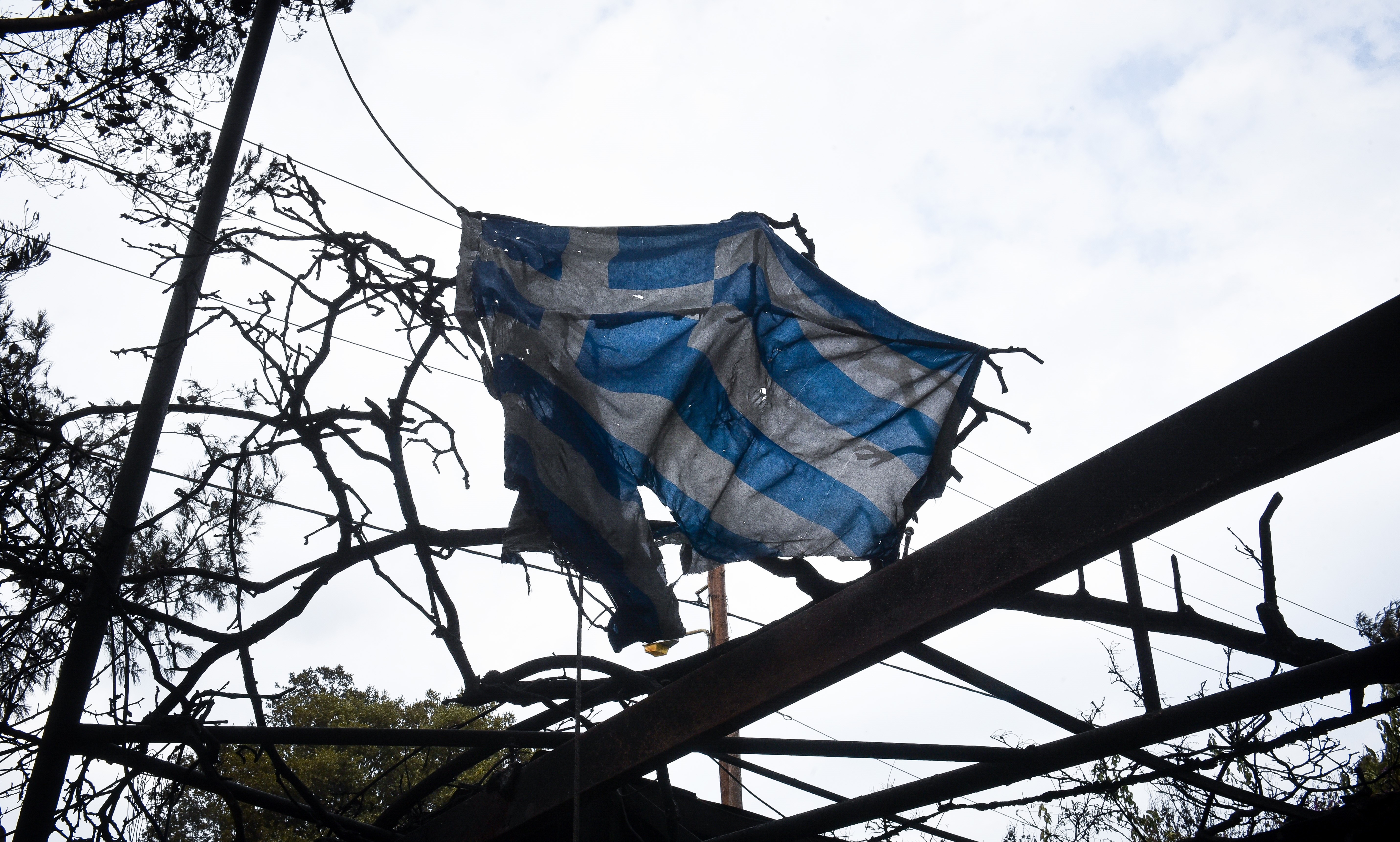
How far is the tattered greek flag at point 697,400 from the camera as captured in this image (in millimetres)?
2838

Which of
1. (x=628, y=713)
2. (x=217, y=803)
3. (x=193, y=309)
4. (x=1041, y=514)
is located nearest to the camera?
(x=1041, y=514)

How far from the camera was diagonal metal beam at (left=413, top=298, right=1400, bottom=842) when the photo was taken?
5.41ft

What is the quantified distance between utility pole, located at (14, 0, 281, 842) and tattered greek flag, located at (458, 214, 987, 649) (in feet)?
3.38

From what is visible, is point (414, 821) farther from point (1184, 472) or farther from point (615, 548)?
point (1184, 472)

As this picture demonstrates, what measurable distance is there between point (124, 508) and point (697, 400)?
1.88 metres

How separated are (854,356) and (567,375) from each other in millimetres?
916

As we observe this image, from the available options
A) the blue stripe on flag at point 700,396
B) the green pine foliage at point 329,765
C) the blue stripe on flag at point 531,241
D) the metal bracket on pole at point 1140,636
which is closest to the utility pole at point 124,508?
the blue stripe on flag at point 531,241

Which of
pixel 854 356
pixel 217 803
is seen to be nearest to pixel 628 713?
pixel 854 356

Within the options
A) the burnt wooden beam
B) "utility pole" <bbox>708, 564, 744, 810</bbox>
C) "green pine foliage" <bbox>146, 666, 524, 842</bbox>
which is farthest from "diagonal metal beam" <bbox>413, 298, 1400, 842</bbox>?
"green pine foliage" <bbox>146, 666, 524, 842</bbox>

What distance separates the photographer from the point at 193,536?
3.65 metres

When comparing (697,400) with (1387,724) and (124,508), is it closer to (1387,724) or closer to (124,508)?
(124,508)

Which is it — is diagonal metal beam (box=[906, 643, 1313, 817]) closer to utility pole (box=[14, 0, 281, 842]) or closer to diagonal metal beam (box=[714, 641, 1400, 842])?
diagonal metal beam (box=[714, 641, 1400, 842])

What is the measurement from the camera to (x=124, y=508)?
305 centimetres

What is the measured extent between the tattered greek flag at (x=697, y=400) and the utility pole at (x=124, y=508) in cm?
103
